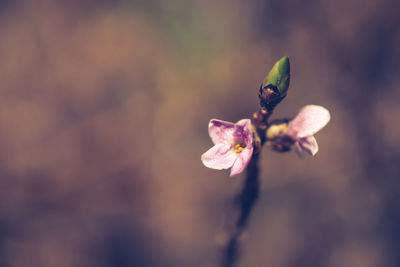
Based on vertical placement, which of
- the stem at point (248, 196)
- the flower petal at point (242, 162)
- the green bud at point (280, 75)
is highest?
the green bud at point (280, 75)

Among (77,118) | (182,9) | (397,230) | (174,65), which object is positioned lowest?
(397,230)

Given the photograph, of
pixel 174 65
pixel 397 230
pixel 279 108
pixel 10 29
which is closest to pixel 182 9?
pixel 174 65

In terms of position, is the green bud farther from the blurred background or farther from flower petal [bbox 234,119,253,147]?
the blurred background

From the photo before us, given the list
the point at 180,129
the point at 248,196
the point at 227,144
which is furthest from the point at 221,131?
the point at 180,129

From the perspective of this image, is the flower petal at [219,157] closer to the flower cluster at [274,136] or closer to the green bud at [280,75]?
the flower cluster at [274,136]

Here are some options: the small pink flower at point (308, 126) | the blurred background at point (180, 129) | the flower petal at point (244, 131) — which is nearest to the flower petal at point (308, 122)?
the small pink flower at point (308, 126)

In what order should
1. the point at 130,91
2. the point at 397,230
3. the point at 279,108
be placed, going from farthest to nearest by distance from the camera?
the point at 130,91 < the point at 279,108 < the point at 397,230

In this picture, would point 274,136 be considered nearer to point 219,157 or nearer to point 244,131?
point 244,131

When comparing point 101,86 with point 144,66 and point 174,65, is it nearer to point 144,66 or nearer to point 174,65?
point 144,66
